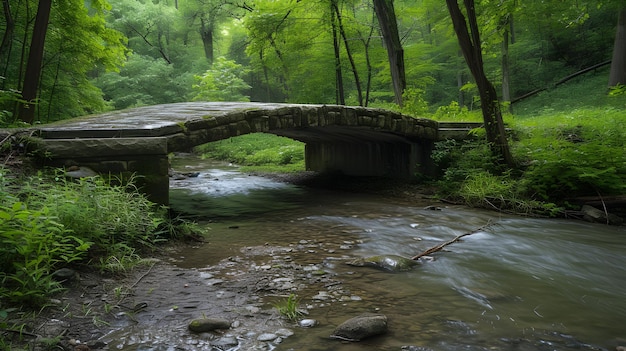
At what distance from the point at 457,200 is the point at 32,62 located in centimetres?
835

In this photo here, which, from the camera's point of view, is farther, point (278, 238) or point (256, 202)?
point (256, 202)

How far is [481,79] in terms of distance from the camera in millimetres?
7566

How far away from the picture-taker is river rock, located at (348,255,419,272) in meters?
3.93

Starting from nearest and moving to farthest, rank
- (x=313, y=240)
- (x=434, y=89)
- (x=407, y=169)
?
(x=313, y=240)
(x=407, y=169)
(x=434, y=89)

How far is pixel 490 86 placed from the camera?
768 centimetres

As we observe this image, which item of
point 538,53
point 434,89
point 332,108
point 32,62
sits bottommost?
point 332,108

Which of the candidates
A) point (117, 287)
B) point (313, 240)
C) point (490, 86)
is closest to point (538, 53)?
point (490, 86)

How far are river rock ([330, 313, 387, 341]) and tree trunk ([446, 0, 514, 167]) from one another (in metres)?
6.20

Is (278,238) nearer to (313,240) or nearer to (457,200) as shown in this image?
(313,240)

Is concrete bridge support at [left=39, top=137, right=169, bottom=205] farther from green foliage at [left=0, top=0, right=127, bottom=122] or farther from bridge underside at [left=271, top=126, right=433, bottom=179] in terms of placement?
bridge underside at [left=271, top=126, right=433, bottom=179]

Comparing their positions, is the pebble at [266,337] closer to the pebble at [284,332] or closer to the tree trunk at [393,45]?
the pebble at [284,332]

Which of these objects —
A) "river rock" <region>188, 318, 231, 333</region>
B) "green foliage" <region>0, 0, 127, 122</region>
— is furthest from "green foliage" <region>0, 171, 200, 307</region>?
"green foliage" <region>0, 0, 127, 122</region>

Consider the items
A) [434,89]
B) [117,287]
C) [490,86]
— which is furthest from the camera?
[434,89]

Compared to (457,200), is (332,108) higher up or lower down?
higher up
